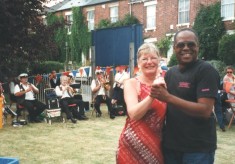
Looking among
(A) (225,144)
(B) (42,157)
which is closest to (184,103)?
(B) (42,157)

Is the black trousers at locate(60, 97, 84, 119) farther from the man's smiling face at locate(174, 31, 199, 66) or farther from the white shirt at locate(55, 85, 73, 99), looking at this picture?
the man's smiling face at locate(174, 31, 199, 66)

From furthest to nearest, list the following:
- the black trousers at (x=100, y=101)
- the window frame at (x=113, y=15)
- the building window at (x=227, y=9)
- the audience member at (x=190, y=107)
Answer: the window frame at (x=113, y=15) → the building window at (x=227, y=9) → the black trousers at (x=100, y=101) → the audience member at (x=190, y=107)

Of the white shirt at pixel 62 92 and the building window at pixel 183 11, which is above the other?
the building window at pixel 183 11

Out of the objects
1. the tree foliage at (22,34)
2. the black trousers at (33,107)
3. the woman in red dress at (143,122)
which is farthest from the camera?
the tree foliage at (22,34)

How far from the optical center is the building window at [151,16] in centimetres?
2817

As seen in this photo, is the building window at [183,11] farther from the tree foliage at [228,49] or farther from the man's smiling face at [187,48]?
the man's smiling face at [187,48]

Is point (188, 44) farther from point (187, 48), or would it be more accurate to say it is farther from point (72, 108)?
point (72, 108)

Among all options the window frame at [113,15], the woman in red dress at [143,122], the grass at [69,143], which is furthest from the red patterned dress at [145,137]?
the window frame at [113,15]

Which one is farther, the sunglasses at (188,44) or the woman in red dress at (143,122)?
the woman in red dress at (143,122)

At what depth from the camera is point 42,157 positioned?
6984mm

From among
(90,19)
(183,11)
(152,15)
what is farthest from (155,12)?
(90,19)

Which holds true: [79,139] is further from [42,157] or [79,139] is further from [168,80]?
[168,80]

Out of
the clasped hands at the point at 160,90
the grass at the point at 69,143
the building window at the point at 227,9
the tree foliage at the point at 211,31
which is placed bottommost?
the grass at the point at 69,143

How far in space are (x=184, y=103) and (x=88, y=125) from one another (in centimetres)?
874
